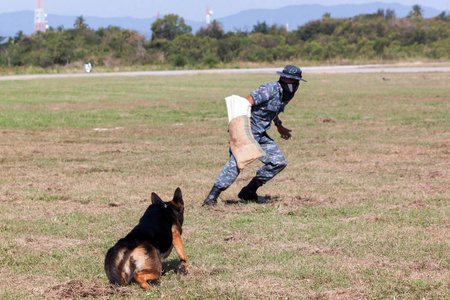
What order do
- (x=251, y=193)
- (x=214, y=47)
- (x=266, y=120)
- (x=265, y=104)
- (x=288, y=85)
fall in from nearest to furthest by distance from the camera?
(x=288, y=85) → (x=265, y=104) → (x=266, y=120) → (x=251, y=193) → (x=214, y=47)

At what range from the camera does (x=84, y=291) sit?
4645mm

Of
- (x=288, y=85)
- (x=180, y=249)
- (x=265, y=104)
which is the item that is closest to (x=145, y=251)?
(x=180, y=249)

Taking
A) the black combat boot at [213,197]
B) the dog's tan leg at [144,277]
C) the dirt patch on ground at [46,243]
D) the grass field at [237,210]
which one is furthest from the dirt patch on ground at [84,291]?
the black combat boot at [213,197]

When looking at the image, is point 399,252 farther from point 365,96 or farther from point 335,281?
point 365,96

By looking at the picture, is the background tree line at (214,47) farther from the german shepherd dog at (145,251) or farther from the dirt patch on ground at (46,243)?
the german shepherd dog at (145,251)

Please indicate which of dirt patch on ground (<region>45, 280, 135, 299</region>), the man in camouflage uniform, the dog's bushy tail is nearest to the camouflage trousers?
the man in camouflage uniform

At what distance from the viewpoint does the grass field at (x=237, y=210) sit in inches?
192

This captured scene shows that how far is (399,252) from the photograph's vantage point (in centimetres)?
564

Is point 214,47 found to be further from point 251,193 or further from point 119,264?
point 119,264

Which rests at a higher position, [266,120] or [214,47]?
[214,47]

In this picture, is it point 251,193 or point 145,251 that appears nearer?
point 145,251

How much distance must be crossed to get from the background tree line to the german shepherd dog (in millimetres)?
62356

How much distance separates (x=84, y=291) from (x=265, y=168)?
12.3 ft

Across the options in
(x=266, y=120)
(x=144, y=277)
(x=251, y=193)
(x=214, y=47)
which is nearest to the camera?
(x=144, y=277)
